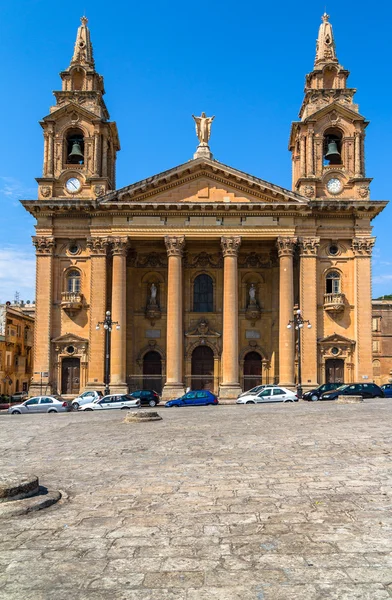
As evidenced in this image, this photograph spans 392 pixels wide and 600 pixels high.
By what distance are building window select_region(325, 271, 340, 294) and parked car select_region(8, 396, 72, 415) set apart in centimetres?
1968

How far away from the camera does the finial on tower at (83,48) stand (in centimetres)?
4491

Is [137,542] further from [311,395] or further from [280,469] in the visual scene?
[311,395]

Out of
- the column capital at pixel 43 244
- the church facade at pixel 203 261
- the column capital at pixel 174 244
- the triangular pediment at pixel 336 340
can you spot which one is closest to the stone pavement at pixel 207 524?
the church facade at pixel 203 261

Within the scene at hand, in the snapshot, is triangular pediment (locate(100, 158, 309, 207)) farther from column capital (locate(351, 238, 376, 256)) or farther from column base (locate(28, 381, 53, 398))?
column base (locate(28, 381, 53, 398))

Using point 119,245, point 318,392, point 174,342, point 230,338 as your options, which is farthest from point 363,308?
point 119,245

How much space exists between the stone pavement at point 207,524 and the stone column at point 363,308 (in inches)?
1049

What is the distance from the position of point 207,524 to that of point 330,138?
41.2 m

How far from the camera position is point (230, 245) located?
133ft

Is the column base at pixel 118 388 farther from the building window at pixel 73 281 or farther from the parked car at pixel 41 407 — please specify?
the building window at pixel 73 281

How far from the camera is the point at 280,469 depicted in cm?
1082

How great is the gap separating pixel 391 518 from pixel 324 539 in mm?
1313

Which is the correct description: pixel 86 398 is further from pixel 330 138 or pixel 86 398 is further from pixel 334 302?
pixel 330 138

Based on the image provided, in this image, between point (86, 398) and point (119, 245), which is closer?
point (86, 398)

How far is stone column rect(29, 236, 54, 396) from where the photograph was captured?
40.4 metres
